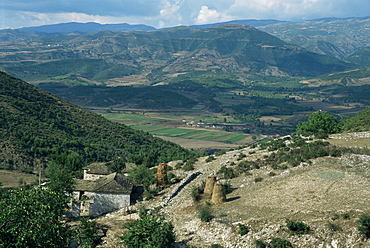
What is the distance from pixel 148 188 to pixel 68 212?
36.5 ft

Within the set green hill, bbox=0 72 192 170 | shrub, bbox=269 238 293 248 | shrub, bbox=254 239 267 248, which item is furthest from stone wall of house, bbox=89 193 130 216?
green hill, bbox=0 72 192 170

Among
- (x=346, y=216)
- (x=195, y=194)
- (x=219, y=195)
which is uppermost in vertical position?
(x=346, y=216)

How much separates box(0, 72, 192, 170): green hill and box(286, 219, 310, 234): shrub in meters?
42.1

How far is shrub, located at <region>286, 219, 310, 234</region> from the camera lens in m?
28.6

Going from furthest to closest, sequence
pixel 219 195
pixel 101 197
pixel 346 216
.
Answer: pixel 101 197, pixel 219 195, pixel 346 216

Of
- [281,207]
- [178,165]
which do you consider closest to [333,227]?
[281,207]

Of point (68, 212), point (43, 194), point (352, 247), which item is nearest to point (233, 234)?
point (352, 247)

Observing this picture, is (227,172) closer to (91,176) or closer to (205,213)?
(205,213)

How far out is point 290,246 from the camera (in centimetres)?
2775

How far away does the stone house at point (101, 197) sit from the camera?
1668 inches

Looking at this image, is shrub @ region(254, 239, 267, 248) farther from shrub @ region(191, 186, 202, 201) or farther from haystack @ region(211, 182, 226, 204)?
shrub @ region(191, 186, 202, 201)

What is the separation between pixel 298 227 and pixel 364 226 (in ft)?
15.0

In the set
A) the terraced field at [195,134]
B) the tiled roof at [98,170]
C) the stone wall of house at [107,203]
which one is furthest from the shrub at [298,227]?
the terraced field at [195,134]

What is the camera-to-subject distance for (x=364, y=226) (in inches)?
1056
